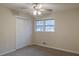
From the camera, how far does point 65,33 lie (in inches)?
162

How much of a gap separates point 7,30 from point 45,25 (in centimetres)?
176

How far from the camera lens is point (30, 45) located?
4.89m

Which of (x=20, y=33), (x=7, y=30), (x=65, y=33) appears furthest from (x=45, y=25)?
(x=7, y=30)

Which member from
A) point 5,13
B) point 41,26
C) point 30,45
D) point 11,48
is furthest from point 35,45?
point 5,13

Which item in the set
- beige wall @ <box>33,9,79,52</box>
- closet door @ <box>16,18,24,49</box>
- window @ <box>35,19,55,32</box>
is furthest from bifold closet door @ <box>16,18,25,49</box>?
beige wall @ <box>33,9,79,52</box>

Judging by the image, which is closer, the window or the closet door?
the closet door

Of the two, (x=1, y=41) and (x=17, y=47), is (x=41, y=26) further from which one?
(x=1, y=41)

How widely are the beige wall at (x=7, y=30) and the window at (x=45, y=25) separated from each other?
1296 mm

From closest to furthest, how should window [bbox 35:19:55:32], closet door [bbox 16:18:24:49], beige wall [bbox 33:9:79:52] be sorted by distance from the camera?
1. beige wall [bbox 33:9:79:52]
2. closet door [bbox 16:18:24:49]
3. window [bbox 35:19:55:32]

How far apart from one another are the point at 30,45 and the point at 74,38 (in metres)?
2.07

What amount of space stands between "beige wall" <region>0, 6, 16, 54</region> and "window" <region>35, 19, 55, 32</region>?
1.30 metres

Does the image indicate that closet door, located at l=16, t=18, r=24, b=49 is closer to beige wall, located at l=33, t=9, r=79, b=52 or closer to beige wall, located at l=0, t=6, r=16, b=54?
beige wall, located at l=0, t=6, r=16, b=54

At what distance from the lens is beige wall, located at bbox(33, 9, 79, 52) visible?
3.82m

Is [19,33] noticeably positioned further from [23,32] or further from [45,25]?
[45,25]
